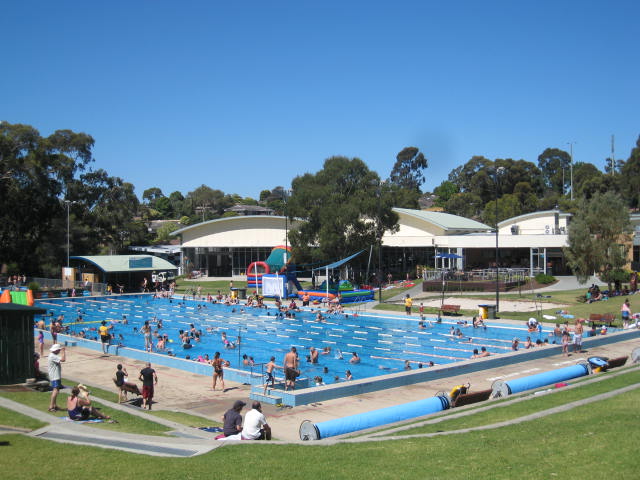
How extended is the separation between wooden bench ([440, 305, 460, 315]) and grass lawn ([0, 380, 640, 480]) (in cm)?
2378

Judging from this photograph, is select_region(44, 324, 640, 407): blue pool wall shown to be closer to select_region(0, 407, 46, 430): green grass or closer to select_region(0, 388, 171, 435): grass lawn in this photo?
select_region(0, 388, 171, 435): grass lawn

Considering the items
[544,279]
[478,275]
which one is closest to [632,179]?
[544,279]

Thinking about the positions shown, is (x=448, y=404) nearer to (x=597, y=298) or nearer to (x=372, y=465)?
(x=372, y=465)

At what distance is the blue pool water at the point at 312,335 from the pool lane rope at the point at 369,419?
6.88 metres

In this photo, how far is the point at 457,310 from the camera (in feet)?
112

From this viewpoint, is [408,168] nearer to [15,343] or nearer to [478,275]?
[478,275]

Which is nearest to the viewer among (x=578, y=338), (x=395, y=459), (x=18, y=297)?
(x=395, y=459)

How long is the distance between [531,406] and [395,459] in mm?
5494

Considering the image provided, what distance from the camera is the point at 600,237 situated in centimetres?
3678

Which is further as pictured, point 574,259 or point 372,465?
point 574,259

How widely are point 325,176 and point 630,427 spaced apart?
44513 mm

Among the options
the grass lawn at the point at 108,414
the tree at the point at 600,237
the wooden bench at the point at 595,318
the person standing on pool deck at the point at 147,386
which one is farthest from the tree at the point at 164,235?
the grass lawn at the point at 108,414

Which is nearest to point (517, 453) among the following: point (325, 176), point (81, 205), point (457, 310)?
point (457, 310)

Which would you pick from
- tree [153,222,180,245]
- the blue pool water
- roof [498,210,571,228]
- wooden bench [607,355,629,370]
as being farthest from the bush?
tree [153,222,180,245]
